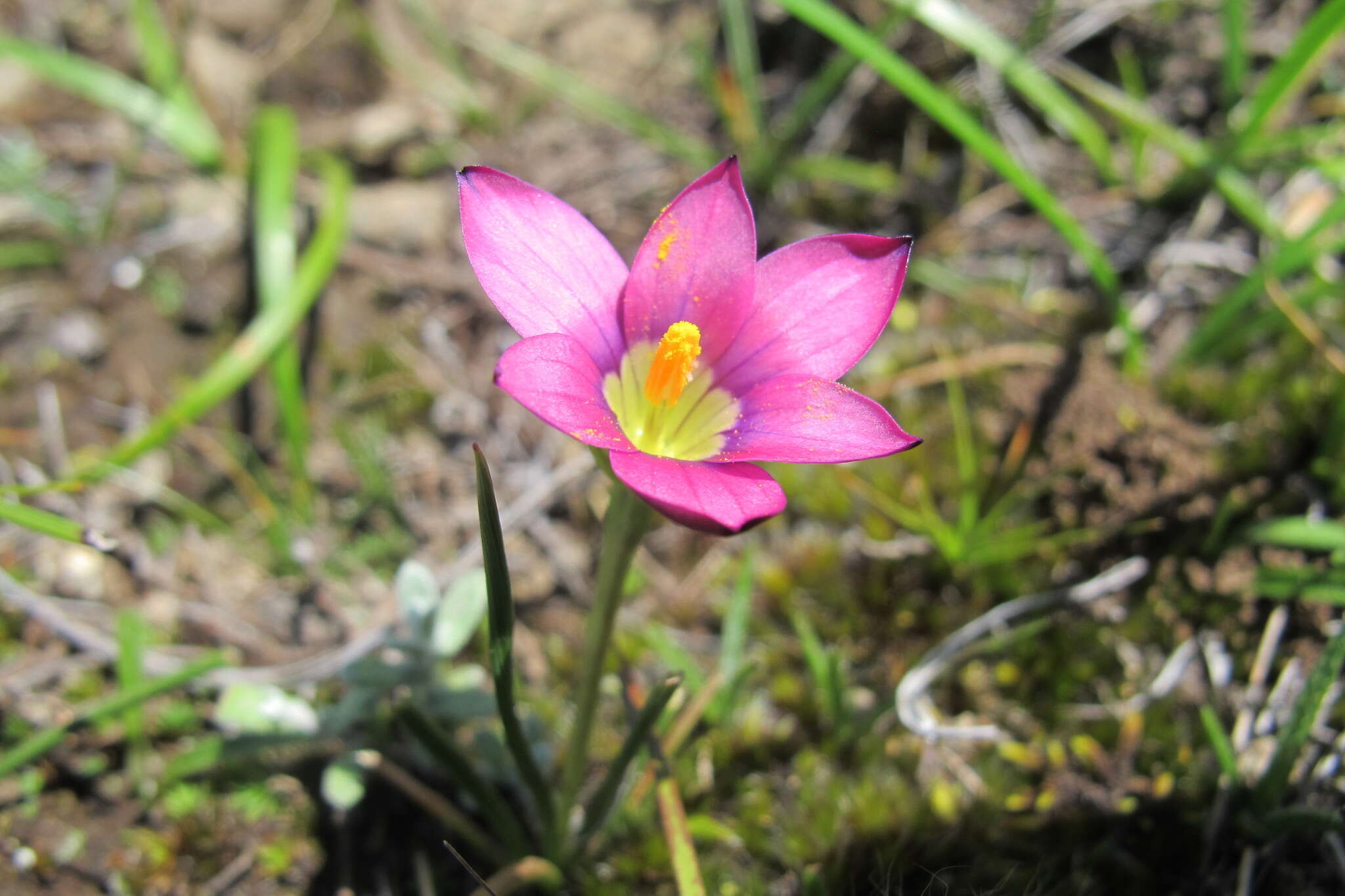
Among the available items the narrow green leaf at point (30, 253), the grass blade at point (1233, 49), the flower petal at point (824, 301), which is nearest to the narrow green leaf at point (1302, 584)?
the flower petal at point (824, 301)

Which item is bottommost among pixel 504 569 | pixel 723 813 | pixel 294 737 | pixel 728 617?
Answer: pixel 723 813

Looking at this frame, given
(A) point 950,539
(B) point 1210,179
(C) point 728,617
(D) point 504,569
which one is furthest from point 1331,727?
(D) point 504,569

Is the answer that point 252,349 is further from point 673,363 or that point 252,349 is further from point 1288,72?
point 1288,72

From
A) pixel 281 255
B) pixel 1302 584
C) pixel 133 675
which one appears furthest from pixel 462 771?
pixel 1302 584

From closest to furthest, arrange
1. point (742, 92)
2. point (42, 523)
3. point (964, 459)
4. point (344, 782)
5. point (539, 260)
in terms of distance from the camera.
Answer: point (539, 260)
point (42, 523)
point (344, 782)
point (964, 459)
point (742, 92)

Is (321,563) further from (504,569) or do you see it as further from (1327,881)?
(1327,881)

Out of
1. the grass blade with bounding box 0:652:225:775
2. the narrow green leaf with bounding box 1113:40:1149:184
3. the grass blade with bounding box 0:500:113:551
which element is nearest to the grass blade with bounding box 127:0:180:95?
the grass blade with bounding box 0:500:113:551
